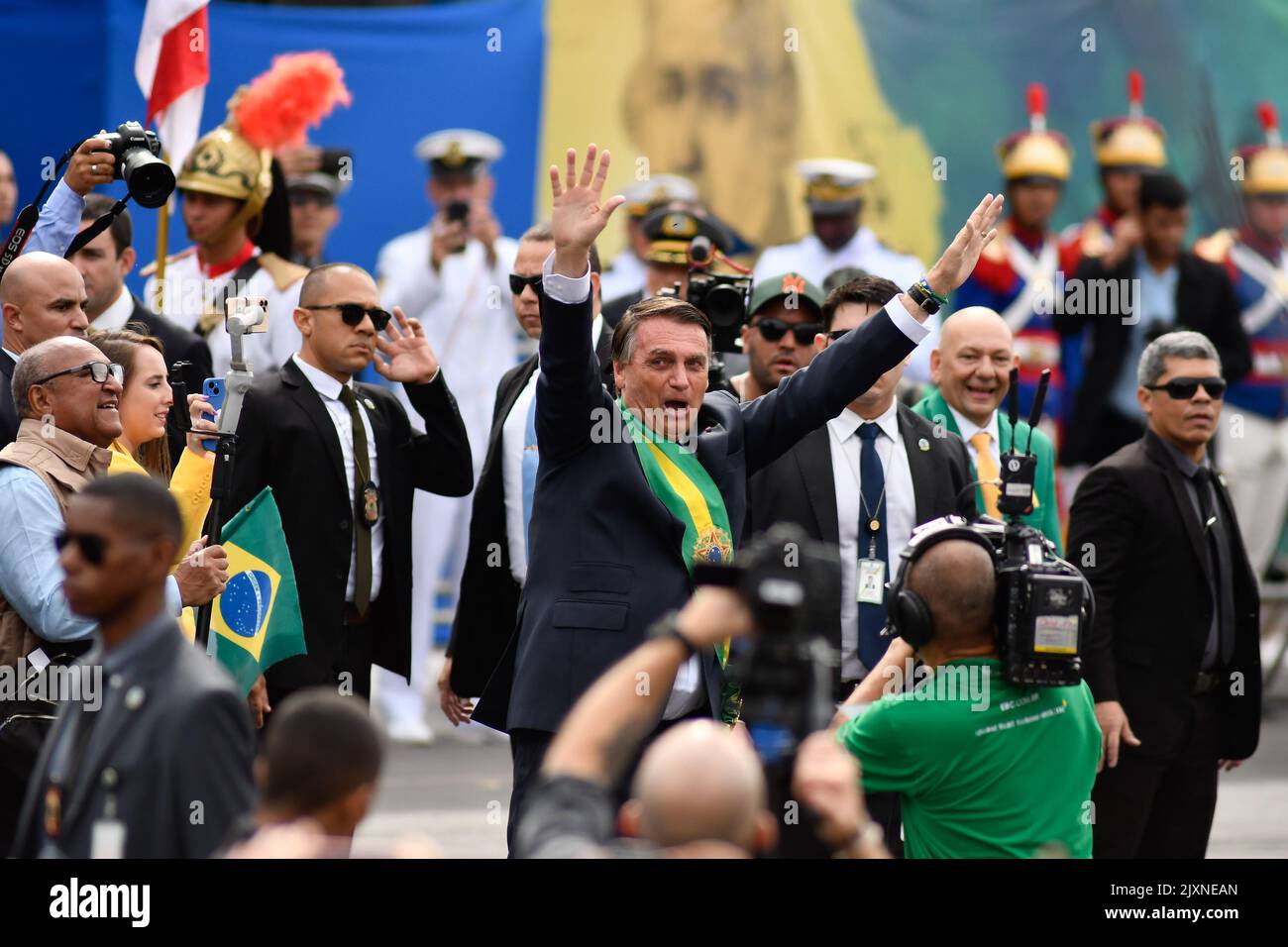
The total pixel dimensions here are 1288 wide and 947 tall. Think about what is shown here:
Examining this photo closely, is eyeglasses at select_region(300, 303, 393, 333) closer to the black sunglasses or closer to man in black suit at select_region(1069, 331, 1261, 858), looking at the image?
the black sunglasses

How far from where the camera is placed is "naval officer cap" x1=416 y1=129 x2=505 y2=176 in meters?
11.5

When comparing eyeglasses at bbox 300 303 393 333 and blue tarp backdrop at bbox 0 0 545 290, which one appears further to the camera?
blue tarp backdrop at bbox 0 0 545 290

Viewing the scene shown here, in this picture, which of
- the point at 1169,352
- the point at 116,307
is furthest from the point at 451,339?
the point at 1169,352

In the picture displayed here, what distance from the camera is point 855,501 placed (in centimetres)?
693

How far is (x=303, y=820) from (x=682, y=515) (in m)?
2.19

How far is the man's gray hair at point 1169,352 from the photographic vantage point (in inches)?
301

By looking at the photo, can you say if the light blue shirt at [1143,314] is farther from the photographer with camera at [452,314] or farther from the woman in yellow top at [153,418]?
the woman in yellow top at [153,418]

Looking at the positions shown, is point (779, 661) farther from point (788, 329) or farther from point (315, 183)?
point (315, 183)

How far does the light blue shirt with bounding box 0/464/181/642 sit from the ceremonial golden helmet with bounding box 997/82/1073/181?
8158 millimetres

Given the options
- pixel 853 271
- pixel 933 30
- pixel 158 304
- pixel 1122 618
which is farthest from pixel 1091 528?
pixel 933 30

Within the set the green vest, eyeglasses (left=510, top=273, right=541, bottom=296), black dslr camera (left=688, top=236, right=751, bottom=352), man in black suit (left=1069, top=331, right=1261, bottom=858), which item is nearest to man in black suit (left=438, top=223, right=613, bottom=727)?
eyeglasses (left=510, top=273, right=541, bottom=296)

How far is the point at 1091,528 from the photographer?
7523mm

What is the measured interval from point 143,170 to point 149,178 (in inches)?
1.2

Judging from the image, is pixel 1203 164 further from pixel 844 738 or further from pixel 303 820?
pixel 303 820
